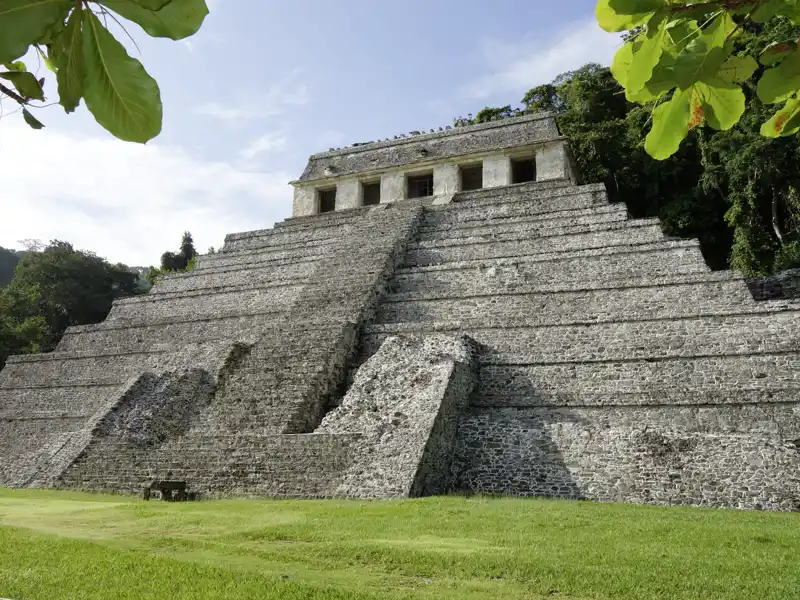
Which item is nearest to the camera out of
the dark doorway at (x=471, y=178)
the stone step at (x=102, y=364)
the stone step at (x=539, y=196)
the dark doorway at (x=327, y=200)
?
the stone step at (x=102, y=364)

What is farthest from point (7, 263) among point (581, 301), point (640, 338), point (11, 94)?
point (11, 94)

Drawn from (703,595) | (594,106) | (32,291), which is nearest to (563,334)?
(703,595)

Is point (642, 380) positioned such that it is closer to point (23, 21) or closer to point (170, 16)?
point (170, 16)

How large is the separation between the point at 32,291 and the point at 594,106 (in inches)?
995

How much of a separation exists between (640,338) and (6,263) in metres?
63.3

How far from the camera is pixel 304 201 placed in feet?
74.4

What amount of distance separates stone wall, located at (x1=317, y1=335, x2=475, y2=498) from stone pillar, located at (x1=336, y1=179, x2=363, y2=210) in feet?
38.1

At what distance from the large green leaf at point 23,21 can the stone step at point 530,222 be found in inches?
593

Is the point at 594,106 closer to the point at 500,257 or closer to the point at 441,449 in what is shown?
the point at 500,257

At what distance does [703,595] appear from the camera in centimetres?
374

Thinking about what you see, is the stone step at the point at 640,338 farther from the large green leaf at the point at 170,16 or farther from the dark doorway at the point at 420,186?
the dark doorway at the point at 420,186

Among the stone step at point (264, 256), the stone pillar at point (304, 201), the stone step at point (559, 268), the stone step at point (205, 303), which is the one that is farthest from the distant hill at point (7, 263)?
the stone step at point (559, 268)

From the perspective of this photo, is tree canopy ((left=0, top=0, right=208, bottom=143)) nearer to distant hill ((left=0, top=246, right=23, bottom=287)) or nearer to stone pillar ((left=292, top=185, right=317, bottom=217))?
stone pillar ((left=292, top=185, right=317, bottom=217))

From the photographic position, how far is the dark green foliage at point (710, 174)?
18781 millimetres
